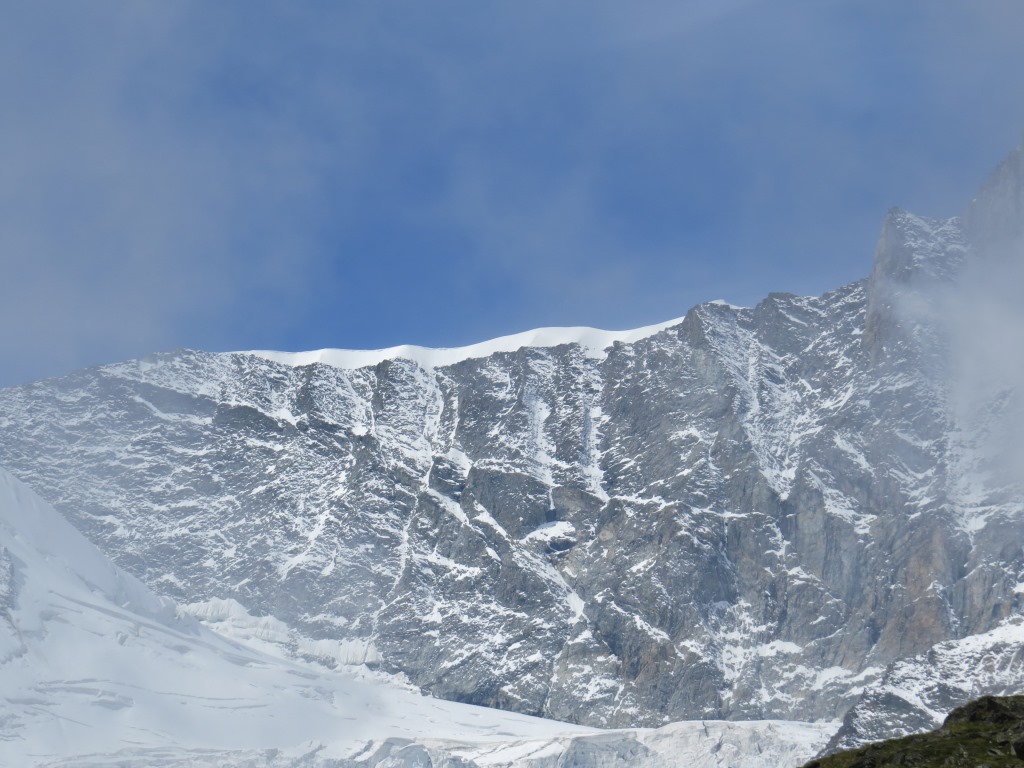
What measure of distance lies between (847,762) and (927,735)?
481 cm

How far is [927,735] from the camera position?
257ft

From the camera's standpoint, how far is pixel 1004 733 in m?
75.3

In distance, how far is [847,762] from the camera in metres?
76.2

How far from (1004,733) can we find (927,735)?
13.6 feet

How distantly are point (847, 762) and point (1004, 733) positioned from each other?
284 inches
